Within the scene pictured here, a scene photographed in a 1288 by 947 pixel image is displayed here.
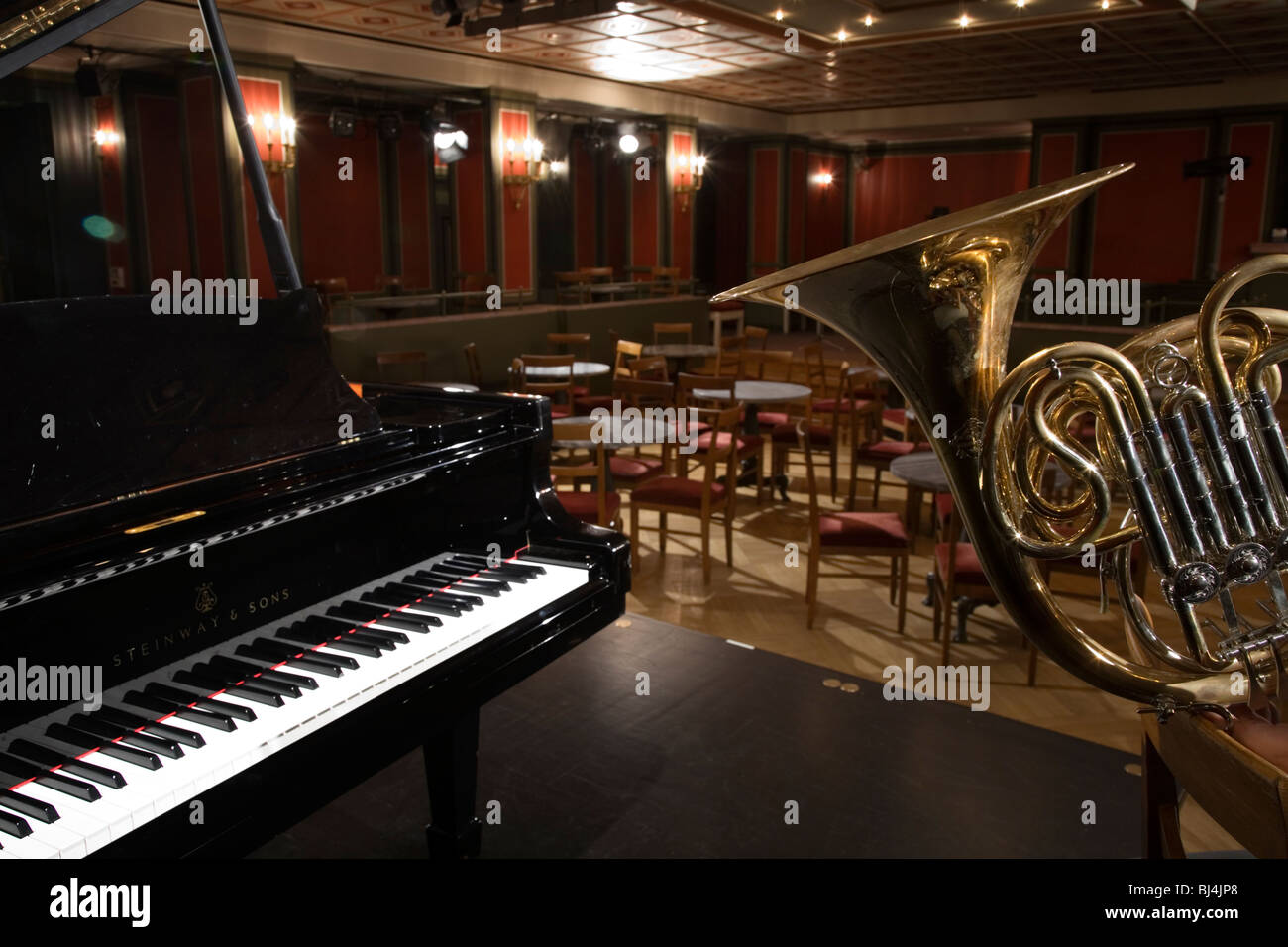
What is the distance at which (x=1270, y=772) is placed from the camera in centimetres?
117

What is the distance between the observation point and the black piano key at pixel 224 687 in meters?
1.54

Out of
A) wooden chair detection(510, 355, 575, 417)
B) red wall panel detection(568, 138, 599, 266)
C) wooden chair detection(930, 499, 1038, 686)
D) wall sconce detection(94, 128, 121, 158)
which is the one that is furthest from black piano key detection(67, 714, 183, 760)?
red wall panel detection(568, 138, 599, 266)

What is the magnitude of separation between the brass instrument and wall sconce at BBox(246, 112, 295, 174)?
7.90 metres

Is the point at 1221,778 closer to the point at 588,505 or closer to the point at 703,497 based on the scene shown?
the point at 588,505

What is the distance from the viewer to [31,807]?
1.26 metres

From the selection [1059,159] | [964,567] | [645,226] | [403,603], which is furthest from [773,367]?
[403,603]

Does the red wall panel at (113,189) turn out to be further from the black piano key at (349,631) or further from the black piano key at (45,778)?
the black piano key at (45,778)

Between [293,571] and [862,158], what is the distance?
1839 cm

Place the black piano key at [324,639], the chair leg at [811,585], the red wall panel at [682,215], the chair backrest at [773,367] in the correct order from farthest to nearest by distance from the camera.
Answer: the red wall panel at [682,215]
the chair backrest at [773,367]
the chair leg at [811,585]
the black piano key at [324,639]

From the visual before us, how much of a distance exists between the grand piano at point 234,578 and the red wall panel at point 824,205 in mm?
15826

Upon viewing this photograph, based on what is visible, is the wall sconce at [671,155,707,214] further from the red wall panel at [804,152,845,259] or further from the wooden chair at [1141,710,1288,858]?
the wooden chair at [1141,710,1288,858]

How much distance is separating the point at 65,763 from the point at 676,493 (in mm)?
3735

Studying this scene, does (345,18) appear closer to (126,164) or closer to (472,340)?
(472,340)

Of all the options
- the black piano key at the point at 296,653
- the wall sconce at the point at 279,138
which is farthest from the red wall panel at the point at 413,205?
the black piano key at the point at 296,653
